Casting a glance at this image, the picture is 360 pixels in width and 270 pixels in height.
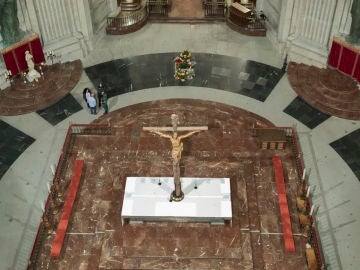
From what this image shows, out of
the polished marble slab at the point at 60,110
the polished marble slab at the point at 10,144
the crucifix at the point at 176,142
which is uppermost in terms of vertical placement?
the crucifix at the point at 176,142

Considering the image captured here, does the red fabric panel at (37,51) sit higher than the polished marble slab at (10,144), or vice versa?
the red fabric panel at (37,51)

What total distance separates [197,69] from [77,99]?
6.12 metres

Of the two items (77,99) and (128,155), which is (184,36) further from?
(128,155)

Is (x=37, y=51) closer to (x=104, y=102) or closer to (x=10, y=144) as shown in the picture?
(x=104, y=102)

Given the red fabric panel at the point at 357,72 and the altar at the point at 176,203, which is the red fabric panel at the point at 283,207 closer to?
the altar at the point at 176,203

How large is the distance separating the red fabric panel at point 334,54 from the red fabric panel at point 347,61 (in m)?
0.22

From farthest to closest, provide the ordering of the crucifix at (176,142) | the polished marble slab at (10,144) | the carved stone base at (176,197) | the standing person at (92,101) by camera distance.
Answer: the standing person at (92,101), the polished marble slab at (10,144), the carved stone base at (176,197), the crucifix at (176,142)

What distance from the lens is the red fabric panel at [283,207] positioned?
1585cm

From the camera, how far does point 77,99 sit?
22.5 m

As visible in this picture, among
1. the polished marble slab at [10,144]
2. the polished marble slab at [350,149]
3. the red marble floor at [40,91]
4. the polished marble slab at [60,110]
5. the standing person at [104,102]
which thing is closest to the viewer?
the polished marble slab at [350,149]

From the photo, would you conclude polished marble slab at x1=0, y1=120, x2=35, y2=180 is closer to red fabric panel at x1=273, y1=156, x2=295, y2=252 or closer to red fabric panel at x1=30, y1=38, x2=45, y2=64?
red fabric panel at x1=30, y1=38, x2=45, y2=64

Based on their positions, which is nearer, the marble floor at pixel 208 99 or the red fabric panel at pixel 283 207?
the red fabric panel at pixel 283 207

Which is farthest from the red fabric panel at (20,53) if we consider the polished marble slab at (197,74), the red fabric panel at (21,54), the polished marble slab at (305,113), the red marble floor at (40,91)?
the polished marble slab at (305,113)

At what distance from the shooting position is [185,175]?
18156 mm
